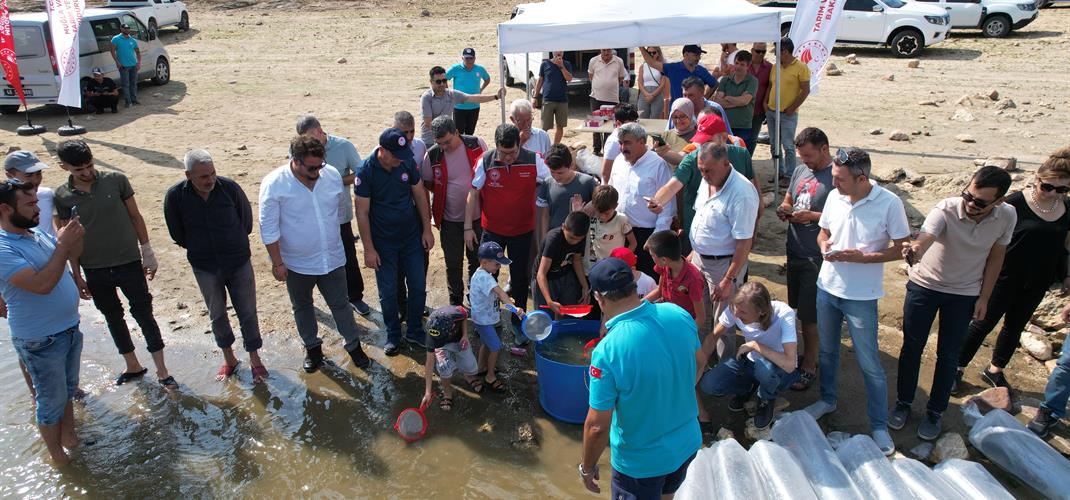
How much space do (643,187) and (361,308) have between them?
278 cm

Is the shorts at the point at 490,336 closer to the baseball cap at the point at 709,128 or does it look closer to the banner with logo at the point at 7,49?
the baseball cap at the point at 709,128

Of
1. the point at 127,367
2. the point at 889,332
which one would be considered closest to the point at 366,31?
the point at 127,367

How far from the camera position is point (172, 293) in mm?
6664

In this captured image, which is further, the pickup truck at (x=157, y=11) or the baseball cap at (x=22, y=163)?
the pickup truck at (x=157, y=11)

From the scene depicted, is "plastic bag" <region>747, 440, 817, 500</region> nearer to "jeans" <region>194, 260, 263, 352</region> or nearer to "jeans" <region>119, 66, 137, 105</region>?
"jeans" <region>194, 260, 263, 352</region>

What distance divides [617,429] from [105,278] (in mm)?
3797

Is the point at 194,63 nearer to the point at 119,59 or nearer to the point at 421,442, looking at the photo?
the point at 119,59

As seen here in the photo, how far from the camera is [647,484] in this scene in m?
3.07

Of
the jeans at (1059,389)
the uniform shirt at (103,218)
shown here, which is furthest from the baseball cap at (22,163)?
the jeans at (1059,389)

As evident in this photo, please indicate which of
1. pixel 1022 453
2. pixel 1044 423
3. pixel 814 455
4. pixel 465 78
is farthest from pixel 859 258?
pixel 465 78

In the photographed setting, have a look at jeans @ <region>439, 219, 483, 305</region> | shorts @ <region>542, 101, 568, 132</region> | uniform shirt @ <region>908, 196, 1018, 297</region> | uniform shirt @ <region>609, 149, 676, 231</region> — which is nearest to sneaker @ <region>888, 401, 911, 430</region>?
uniform shirt @ <region>908, 196, 1018, 297</region>

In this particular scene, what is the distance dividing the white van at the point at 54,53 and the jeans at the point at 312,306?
32.0ft

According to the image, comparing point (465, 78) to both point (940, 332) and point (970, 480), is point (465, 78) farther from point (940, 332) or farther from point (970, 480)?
point (970, 480)

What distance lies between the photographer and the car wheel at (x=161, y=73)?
1505cm
